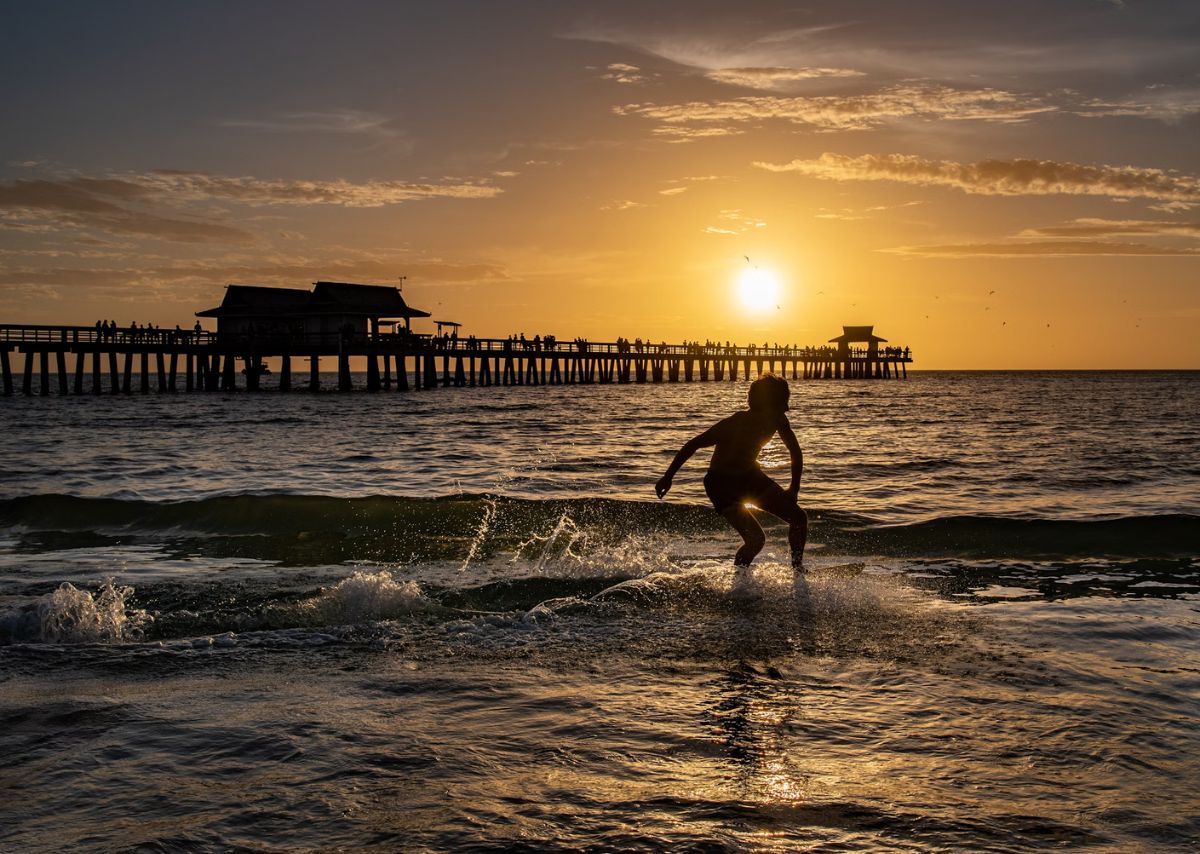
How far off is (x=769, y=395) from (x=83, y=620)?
509cm

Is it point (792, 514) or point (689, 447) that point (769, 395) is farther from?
point (792, 514)

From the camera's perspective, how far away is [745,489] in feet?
25.3

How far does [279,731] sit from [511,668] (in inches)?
56.1

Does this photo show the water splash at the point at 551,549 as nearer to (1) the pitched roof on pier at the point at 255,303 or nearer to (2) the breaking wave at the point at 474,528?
(2) the breaking wave at the point at 474,528

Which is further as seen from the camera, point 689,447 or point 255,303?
point 255,303

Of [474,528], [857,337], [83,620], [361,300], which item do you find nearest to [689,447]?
[83,620]

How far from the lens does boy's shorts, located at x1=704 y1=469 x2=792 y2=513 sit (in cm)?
771

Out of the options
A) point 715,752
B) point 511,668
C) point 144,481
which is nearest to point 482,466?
point 144,481

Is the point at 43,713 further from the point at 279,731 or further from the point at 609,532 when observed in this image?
the point at 609,532

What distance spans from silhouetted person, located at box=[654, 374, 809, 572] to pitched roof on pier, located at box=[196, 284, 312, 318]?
192 ft

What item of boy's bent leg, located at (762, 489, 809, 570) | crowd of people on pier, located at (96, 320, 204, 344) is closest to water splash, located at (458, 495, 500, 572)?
boy's bent leg, located at (762, 489, 809, 570)

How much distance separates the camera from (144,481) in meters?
17.2

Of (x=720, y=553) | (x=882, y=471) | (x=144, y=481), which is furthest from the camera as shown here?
(x=882, y=471)

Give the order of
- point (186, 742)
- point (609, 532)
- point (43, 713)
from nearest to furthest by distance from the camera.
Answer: point (186, 742) → point (43, 713) → point (609, 532)
